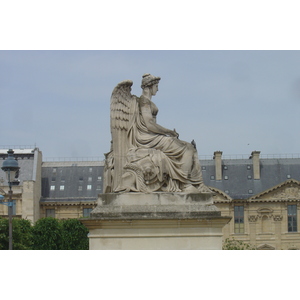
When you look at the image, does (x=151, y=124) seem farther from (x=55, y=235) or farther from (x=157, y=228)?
(x=55, y=235)

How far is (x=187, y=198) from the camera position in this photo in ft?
57.8

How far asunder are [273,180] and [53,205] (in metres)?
24.7

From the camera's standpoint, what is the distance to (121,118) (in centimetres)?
1858

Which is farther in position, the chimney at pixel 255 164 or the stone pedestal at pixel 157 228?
the chimney at pixel 255 164

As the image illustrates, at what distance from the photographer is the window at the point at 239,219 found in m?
87.6

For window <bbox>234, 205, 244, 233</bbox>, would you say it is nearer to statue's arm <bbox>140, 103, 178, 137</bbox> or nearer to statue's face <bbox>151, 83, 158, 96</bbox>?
statue's face <bbox>151, 83, 158, 96</bbox>

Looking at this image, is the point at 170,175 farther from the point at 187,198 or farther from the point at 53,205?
the point at 53,205

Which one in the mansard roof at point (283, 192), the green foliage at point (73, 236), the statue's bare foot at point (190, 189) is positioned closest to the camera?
the statue's bare foot at point (190, 189)

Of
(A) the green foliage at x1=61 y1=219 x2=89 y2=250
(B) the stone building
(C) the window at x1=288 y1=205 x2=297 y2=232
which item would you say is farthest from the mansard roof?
(A) the green foliage at x1=61 y1=219 x2=89 y2=250

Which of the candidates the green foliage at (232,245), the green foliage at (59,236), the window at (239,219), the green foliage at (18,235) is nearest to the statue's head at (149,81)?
the green foliage at (18,235)

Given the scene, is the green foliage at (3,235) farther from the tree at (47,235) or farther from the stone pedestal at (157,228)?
the stone pedestal at (157,228)

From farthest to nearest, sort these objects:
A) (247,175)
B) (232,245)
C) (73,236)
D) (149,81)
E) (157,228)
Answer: (247,175) → (232,245) → (73,236) → (149,81) → (157,228)

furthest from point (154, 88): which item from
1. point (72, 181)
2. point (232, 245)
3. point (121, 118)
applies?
point (72, 181)

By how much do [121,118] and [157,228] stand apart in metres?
2.90
